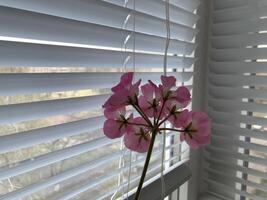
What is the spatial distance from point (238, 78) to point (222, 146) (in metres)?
0.25

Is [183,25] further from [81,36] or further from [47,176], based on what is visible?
[47,176]

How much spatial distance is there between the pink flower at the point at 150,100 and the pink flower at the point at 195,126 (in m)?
0.05

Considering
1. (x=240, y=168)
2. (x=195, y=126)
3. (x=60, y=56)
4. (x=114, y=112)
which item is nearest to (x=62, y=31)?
(x=60, y=56)

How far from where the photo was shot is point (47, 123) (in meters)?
0.59

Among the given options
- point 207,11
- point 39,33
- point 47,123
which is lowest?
point 47,123

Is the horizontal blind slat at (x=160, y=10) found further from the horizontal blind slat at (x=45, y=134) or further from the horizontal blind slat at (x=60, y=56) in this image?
the horizontal blind slat at (x=45, y=134)

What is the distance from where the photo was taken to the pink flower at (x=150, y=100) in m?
0.55

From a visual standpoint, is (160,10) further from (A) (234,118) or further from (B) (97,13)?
(A) (234,118)

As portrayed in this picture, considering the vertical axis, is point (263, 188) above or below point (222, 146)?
below

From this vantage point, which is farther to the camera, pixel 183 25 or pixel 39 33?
pixel 183 25

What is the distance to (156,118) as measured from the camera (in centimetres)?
56

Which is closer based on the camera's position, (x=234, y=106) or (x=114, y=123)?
(x=114, y=123)

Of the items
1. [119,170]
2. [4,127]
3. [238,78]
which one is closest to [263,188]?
[238,78]

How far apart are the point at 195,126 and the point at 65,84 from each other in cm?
24
